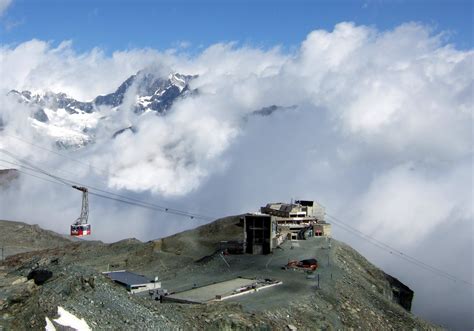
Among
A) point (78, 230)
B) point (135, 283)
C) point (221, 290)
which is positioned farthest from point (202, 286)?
point (78, 230)

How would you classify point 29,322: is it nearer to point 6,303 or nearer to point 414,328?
point 6,303

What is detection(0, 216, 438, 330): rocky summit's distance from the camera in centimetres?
4478

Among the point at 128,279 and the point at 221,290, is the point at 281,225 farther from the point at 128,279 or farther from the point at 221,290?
the point at 221,290

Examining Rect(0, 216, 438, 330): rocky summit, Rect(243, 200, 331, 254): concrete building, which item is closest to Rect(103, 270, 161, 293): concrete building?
Rect(0, 216, 438, 330): rocky summit

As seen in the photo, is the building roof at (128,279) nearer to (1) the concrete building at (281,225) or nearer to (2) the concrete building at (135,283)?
(2) the concrete building at (135,283)

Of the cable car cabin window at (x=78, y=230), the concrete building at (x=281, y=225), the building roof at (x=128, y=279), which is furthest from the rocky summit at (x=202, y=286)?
the cable car cabin window at (x=78, y=230)

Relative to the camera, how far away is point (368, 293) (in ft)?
258

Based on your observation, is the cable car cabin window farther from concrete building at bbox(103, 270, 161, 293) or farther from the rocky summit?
concrete building at bbox(103, 270, 161, 293)

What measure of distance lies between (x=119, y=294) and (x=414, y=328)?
4016 centimetres

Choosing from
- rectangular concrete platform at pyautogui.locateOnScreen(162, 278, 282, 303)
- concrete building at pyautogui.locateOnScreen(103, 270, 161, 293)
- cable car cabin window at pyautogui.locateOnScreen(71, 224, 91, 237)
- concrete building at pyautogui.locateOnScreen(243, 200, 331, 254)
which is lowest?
concrete building at pyautogui.locateOnScreen(103, 270, 161, 293)

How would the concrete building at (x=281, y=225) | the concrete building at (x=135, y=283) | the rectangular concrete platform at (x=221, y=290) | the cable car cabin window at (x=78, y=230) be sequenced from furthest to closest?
the cable car cabin window at (x=78, y=230) < the concrete building at (x=281, y=225) < the concrete building at (x=135, y=283) < the rectangular concrete platform at (x=221, y=290)

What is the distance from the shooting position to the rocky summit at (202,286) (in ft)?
147

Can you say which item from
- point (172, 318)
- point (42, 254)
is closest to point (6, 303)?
point (172, 318)

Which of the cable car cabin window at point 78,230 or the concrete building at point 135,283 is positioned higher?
the cable car cabin window at point 78,230
